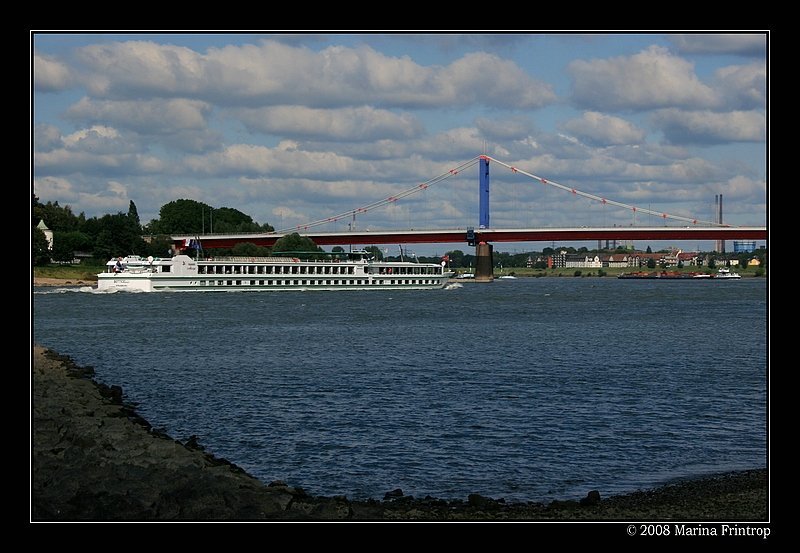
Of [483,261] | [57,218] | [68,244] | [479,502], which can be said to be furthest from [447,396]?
[57,218]

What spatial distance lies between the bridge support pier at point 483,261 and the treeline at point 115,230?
109 feet

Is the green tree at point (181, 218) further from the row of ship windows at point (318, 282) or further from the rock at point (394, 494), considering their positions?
the rock at point (394, 494)

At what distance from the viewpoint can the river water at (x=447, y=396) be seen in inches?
649

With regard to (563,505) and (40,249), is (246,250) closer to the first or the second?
(40,249)

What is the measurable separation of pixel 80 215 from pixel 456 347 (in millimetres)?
111670

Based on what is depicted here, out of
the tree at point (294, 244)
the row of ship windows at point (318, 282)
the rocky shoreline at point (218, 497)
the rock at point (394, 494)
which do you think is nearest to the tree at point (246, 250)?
the tree at point (294, 244)

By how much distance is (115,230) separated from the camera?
112000 millimetres

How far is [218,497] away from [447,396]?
12.2 m

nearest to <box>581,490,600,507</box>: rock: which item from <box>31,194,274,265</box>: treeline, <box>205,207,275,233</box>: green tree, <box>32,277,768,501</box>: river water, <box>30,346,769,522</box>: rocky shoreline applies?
<box>30,346,769,522</box>: rocky shoreline

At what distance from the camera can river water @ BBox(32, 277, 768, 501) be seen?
54.1 feet

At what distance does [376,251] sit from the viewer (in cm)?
12962

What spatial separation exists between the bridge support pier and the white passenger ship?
10.0m

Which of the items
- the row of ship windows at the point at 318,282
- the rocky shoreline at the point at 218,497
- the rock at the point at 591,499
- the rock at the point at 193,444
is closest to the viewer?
the rocky shoreline at the point at 218,497

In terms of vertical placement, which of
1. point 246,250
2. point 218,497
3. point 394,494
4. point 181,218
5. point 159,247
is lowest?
point 394,494
